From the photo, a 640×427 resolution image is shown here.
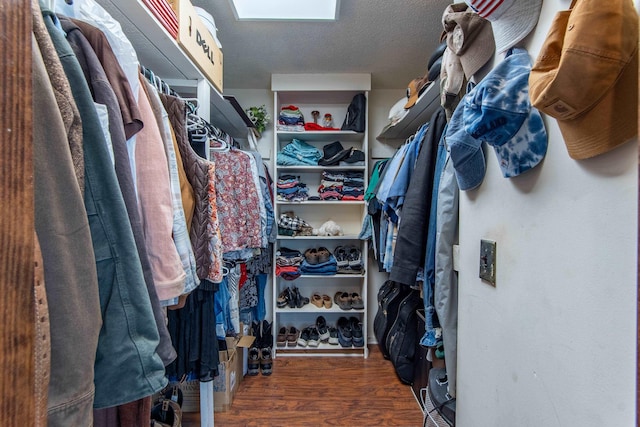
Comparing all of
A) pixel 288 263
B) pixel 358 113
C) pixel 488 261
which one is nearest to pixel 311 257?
pixel 288 263

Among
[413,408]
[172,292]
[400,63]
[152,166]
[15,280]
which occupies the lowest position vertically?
[413,408]

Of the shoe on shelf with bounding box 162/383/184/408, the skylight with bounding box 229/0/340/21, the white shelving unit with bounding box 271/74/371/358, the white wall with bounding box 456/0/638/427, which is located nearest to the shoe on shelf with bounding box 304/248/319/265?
the white shelving unit with bounding box 271/74/371/358

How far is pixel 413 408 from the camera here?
1514mm

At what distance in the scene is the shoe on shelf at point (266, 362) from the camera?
71.8 inches

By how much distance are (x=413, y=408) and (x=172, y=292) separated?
160 cm

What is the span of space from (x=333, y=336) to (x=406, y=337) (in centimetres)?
74

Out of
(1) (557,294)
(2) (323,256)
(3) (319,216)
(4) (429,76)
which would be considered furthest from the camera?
(3) (319,216)

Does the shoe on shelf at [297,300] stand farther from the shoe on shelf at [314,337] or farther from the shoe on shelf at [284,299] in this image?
the shoe on shelf at [314,337]

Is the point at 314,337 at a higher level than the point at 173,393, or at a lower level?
lower

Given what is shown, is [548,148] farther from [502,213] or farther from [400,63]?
[400,63]

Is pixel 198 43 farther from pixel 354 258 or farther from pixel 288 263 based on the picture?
pixel 354 258

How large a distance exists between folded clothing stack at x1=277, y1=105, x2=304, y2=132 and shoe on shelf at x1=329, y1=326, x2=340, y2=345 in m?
1.73

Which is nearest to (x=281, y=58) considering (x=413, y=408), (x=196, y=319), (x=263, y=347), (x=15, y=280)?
(x=196, y=319)

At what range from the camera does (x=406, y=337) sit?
1.64m
